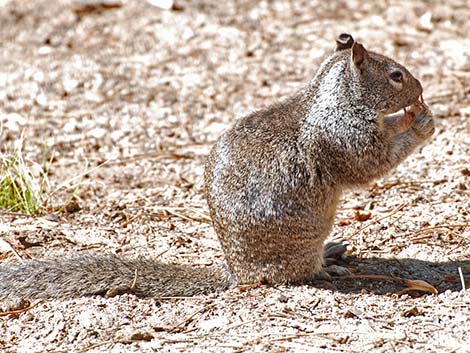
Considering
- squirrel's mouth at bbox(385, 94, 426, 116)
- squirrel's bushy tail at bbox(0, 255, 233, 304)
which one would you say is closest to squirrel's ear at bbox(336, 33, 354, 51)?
squirrel's mouth at bbox(385, 94, 426, 116)

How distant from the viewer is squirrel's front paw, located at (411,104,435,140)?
5367mm

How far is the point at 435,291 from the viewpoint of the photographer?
4.91m

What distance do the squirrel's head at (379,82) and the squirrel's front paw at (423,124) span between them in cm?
Answer: 11

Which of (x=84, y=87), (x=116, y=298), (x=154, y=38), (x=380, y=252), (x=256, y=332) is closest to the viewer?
(x=256, y=332)

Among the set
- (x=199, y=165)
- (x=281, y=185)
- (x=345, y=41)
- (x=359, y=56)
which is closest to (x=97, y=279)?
(x=281, y=185)

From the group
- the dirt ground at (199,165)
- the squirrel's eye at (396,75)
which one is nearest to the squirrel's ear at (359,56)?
the squirrel's eye at (396,75)

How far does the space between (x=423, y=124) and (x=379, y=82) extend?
408 millimetres

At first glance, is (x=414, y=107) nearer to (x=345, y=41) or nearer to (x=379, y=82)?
(x=379, y=82)

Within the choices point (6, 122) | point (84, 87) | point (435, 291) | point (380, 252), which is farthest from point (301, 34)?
point (435, 291)

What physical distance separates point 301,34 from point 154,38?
1.73 m

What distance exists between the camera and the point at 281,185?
493cm

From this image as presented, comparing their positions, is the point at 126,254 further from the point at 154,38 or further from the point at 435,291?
the point at 154,38

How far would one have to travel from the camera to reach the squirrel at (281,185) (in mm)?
4934

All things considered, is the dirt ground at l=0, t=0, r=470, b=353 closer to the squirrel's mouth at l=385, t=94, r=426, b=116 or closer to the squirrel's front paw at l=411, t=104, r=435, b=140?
the squirrel's front paw at l=411, t=104, r=435, b=140
